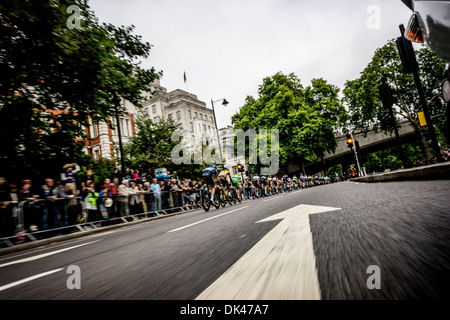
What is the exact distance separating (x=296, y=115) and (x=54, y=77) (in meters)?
27.0

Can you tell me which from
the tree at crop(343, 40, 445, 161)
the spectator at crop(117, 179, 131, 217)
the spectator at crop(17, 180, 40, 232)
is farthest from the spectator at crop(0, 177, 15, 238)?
the tree at crop(343, 40, 445, 161)

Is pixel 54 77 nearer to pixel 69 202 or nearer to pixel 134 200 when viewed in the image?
pixel 69 202

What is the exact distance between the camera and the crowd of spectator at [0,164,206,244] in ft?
23.7

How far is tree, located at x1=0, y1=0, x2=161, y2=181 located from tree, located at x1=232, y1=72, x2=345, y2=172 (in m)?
23.4

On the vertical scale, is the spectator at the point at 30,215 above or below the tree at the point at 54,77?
below

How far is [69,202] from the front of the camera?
28.0 ft

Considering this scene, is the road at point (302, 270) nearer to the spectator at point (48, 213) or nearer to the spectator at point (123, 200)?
the spectator at point (48, 213)

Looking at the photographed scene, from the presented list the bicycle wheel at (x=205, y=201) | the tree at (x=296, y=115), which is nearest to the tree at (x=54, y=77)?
the bicycle wheel at (x=205, y=201)

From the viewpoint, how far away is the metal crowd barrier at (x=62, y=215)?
7031 millimetres

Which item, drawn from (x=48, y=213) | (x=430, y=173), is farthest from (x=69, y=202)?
(x=430, y=173)

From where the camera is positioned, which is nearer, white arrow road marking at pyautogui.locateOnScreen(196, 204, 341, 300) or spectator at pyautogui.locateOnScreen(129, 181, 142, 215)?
white arrow road marking at pyautogui.locateOnScreen(196, 204, 341, 300)

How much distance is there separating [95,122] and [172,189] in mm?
6063

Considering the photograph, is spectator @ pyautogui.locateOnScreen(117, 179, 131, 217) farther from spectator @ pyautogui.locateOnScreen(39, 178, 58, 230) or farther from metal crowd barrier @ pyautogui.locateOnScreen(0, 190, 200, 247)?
spectator @ pyautogui.locateOnScreen(39, 178, 58, 230)
